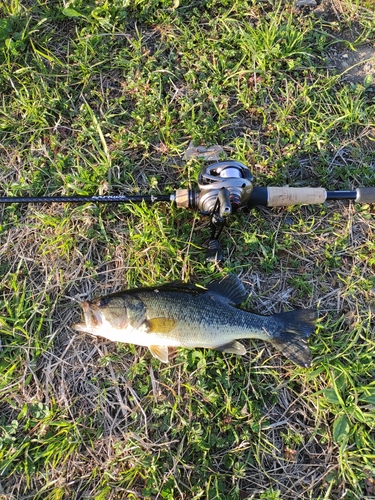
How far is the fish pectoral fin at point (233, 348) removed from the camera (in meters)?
3.33

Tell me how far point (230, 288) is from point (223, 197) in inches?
29.9

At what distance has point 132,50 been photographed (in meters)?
4.32

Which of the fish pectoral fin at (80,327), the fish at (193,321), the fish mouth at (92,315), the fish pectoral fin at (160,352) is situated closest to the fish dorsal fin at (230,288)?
the fish at (193,321)

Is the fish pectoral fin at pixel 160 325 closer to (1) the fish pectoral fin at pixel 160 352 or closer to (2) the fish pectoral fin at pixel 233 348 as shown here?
(1) the fish pectoral fin at pixel 160 352

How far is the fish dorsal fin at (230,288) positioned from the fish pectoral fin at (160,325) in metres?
0.45

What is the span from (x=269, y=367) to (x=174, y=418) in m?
0.88

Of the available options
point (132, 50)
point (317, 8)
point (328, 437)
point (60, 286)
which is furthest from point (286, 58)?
point (328, 437)

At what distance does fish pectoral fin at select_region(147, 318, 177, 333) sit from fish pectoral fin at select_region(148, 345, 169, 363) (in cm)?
18

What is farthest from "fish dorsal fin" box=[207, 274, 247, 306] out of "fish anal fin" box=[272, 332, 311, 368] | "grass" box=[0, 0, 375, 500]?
"fish anal fin" box=[272, 332, 311, 368]

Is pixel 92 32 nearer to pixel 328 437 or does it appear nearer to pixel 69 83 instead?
pixel 69 83

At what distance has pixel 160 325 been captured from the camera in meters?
3.18

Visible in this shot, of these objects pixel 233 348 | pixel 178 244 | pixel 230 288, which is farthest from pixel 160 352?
pixel 178 244

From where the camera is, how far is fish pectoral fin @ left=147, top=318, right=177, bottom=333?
317 cm

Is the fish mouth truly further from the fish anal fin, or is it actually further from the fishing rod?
the fish anal fin
